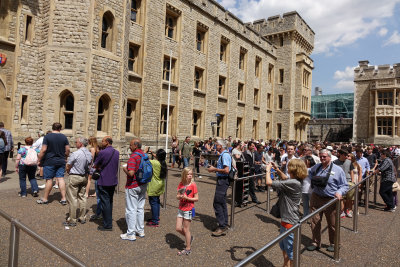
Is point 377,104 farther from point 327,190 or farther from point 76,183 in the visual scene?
point 76,183

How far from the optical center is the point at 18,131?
12.7 meters

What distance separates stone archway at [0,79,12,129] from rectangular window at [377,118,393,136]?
38562mm

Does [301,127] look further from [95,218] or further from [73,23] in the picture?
[95,218]

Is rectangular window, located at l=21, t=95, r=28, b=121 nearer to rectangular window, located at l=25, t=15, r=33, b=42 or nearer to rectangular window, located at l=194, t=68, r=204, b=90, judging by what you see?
rectangular window, located at l=25, t=15, r=33, b=42

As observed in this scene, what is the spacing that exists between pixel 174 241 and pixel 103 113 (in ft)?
32.9

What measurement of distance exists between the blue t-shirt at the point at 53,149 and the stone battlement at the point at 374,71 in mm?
40022

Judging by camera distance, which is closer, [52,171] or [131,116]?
[52,171]

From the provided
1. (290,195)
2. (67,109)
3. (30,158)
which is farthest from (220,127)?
(290,195)

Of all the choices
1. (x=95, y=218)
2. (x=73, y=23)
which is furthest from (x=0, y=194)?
(x=73, y=23)

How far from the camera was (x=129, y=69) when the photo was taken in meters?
16.6

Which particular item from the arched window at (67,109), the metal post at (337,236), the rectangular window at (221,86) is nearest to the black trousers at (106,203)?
the metal post at (337,236)

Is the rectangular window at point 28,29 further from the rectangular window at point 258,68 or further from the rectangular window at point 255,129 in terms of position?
the rectangular window at point 255,129

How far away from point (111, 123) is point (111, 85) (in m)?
1.86

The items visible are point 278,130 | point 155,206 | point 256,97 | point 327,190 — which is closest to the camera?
point 327,190
